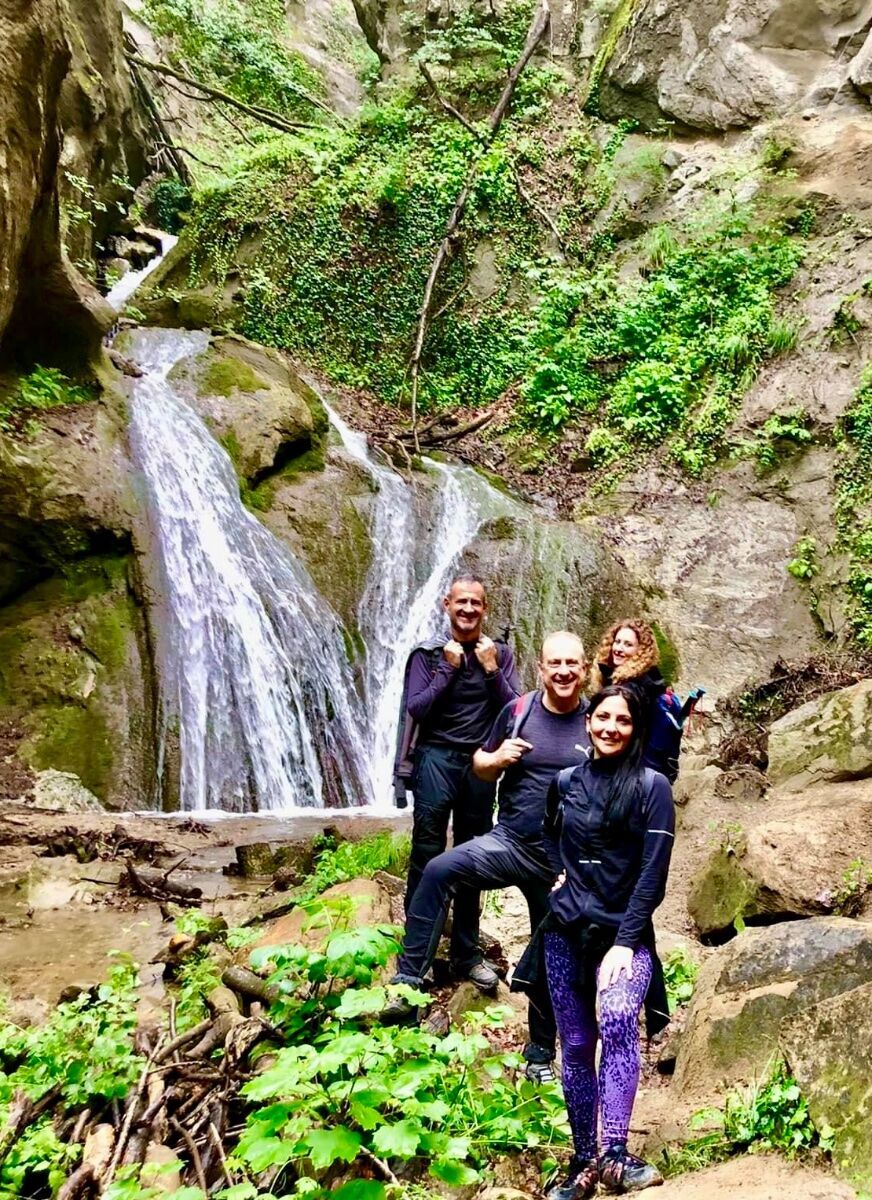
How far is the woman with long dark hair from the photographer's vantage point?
8.18 feet

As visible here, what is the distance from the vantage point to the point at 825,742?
6504 millimetres

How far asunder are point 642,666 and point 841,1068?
1603 mm

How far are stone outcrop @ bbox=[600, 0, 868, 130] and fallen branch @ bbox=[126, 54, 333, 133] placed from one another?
7272 mm

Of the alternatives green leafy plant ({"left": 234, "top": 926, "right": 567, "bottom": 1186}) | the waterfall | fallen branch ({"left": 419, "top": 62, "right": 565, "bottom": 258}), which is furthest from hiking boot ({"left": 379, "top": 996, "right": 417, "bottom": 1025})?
fallen branch ({"left": 419, "top": 62, "right": 565, "bottom": 258})

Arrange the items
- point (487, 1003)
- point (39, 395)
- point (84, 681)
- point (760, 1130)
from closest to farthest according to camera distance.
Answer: point (760, 1130) < point (487, 1003) < point (84, 681) < point (39, 395)

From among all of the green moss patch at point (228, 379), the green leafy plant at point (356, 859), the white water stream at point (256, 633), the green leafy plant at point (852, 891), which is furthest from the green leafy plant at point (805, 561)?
the green moss patch at point (228, 379)

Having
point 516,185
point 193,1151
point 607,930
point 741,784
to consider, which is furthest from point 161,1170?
point 516,185

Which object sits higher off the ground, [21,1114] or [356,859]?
[356,859]

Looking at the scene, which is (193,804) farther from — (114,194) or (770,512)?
(114,194)

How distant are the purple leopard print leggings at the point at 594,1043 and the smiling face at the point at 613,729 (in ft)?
2.05

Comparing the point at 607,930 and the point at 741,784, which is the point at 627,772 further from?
the point at 741,784

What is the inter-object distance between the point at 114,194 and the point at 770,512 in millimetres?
13869

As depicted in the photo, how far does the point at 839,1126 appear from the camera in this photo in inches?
86.8

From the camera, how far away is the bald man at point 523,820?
10.5 ft
